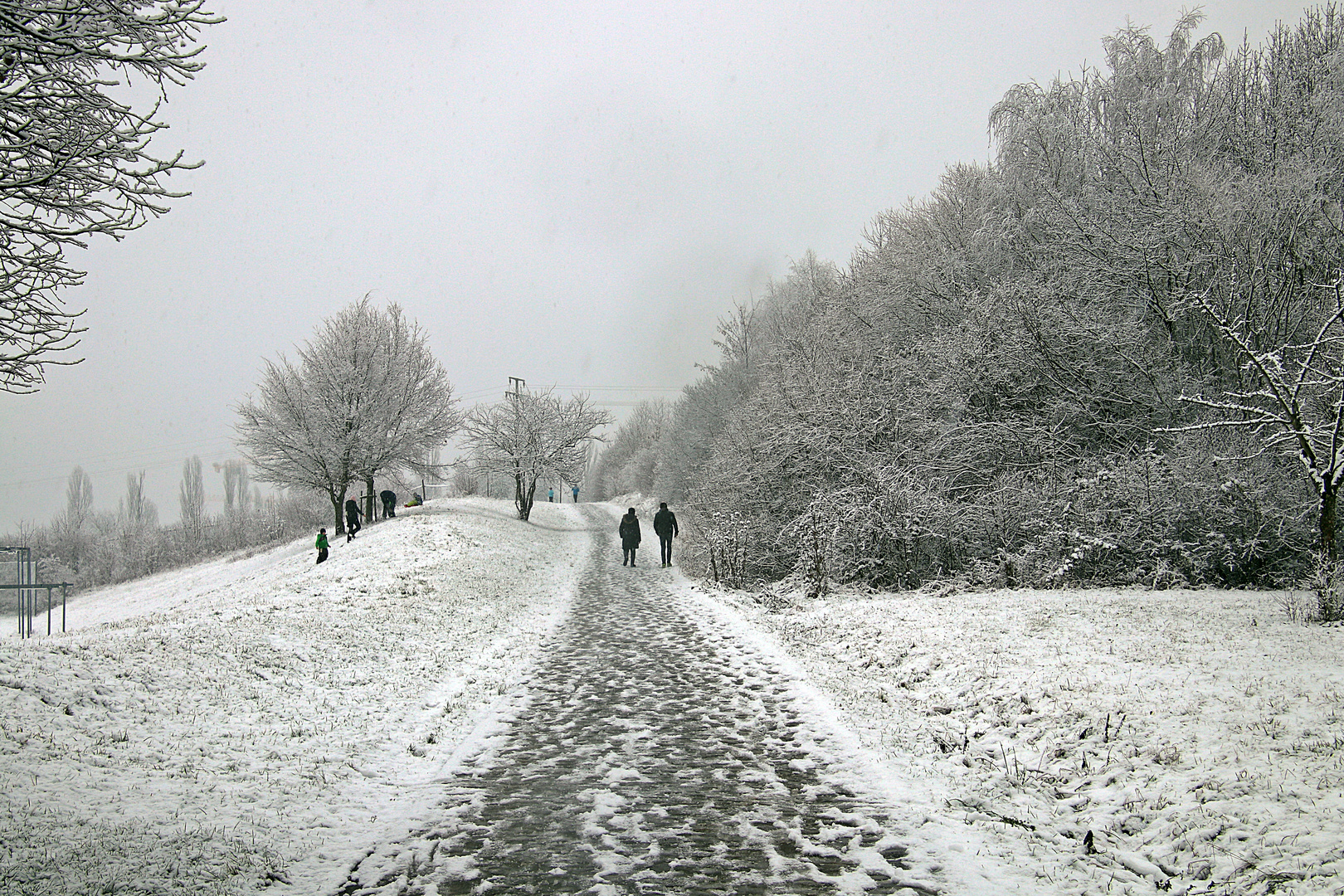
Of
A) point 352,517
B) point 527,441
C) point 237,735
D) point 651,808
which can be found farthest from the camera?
point 527,441

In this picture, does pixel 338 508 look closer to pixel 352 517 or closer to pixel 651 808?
pixel 352 517

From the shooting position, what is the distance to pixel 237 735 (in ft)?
18.1

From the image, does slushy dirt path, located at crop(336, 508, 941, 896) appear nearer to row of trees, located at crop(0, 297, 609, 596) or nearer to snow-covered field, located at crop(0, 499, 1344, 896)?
snow-covered field, located at crop(0, 499, 1344, 896)

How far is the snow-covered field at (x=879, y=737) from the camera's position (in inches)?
136

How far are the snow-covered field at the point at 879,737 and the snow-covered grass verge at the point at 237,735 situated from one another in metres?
0.02

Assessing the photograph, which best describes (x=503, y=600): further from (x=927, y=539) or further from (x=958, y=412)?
(x=958, y=412)

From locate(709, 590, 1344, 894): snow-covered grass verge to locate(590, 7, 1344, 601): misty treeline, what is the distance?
310cm

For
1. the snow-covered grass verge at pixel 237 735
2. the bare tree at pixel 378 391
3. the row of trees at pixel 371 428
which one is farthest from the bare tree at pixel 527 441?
the snow-covered grass verge at pixel 237 735

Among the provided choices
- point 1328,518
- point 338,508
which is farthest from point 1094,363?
point 338,508

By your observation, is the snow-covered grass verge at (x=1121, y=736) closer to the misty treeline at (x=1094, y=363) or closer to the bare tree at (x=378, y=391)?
the misty treeline at (x=1094, y=363)

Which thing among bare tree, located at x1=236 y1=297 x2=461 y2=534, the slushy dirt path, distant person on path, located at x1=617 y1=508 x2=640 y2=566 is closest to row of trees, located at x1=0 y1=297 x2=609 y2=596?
bare tree, located at x1=236 y1=297 x2=461 y2=534

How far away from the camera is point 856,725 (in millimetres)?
5895

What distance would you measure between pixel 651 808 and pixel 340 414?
26.7m

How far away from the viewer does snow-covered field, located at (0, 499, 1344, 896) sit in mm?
3461
